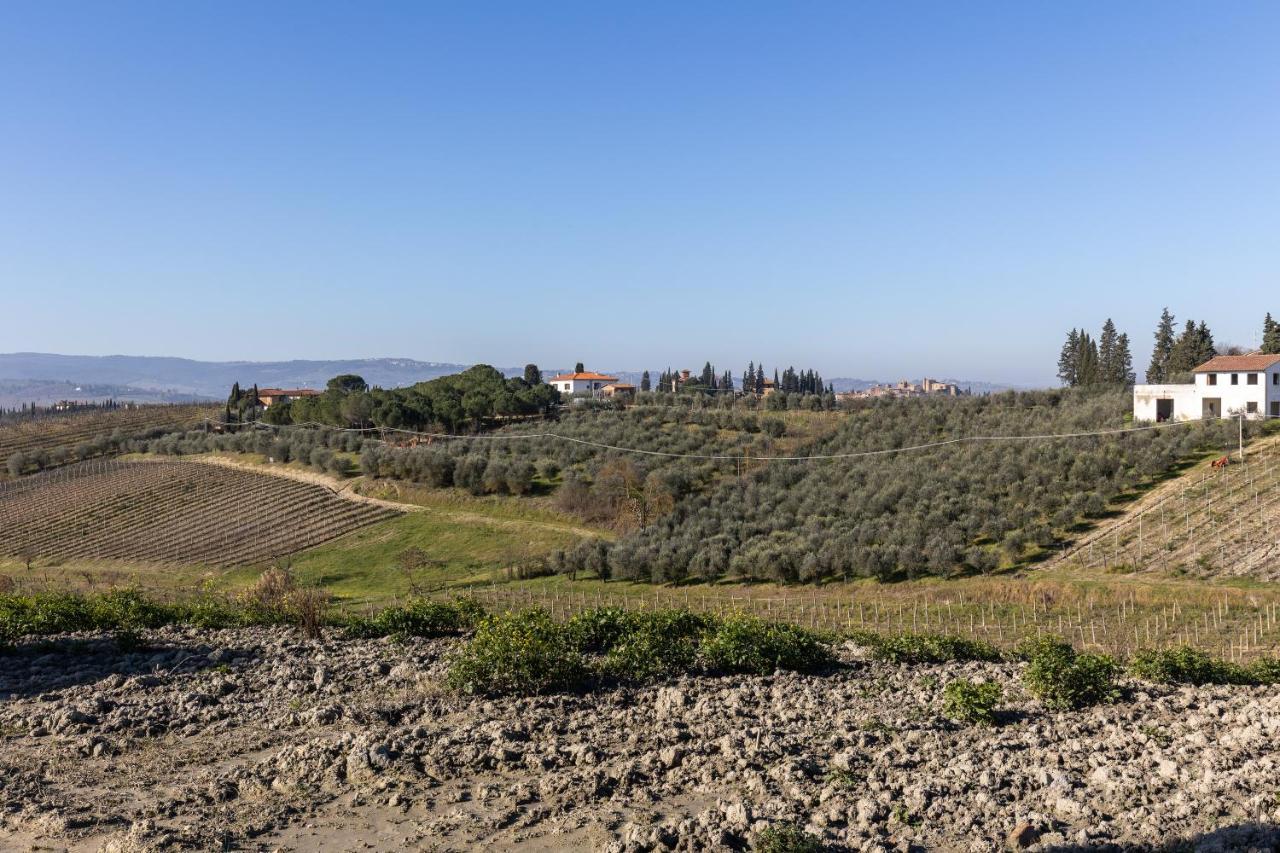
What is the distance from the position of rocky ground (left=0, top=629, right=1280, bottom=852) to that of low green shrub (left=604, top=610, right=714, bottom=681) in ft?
1.92

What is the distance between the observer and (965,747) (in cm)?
1004

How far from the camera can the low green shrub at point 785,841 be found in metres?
7.42

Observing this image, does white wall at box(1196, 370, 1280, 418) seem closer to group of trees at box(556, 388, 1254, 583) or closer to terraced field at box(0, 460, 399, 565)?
group of trees at box(556, 388, 1254, 583)

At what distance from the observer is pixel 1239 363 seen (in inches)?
1916

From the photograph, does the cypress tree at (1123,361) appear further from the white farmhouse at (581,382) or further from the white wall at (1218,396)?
the white farmhouse at (581,382)

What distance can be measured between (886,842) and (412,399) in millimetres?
79292

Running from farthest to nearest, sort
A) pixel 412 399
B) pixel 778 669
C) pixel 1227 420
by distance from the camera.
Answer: pixel 412 399
pixel 1227 420
pixel 778 669

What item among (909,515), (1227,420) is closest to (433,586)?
(909,515)

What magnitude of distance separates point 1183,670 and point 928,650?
3.69 metres

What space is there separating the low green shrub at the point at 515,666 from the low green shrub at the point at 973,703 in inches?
204

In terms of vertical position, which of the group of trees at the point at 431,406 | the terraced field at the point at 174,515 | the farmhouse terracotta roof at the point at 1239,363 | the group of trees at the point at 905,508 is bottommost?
the terraced field at the point at 174,515

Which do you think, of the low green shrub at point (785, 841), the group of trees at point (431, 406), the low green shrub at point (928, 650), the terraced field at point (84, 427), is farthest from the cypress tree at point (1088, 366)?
the terraced field at point (84, 427)

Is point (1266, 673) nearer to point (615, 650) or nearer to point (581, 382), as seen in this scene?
point (615, 650)

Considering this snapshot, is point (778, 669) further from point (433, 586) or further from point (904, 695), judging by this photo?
point (433, 586)
